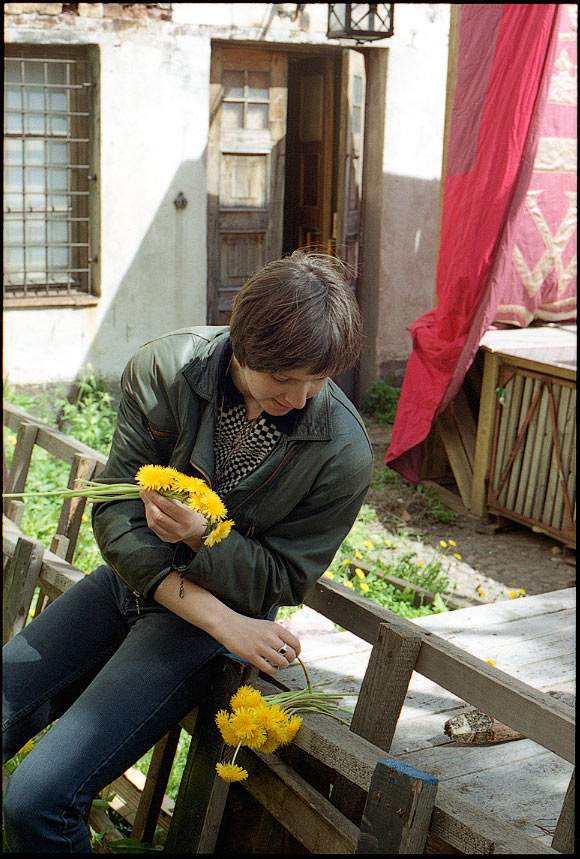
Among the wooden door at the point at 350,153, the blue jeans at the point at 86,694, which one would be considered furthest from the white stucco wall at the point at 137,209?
the blue jeans at the point at 86,694

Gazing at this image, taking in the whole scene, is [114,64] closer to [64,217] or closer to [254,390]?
[64,217]

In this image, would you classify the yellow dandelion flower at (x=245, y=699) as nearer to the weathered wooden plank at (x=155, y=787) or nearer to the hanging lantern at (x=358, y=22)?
the weathered wooden plank at (x=155, y=787)

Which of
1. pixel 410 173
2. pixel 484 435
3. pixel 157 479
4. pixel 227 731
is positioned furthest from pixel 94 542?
pixel 410 173

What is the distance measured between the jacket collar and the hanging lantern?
5.18 meters

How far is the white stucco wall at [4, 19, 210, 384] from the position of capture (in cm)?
666

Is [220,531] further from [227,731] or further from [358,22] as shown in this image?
[358,22]

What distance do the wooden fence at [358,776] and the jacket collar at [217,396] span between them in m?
0.45

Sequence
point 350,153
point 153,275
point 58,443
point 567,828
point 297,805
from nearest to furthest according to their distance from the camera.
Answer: point 567,828 → point 297,805 → point 58,443 → point 153,275 → point 350,153

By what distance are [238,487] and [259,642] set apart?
0.33 metres

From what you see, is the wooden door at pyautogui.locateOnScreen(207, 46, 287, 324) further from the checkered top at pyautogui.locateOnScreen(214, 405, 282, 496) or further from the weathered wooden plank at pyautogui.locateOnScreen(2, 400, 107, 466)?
the checkered top at pyautogui.locateOnScreen(214, 405, 282, 496)

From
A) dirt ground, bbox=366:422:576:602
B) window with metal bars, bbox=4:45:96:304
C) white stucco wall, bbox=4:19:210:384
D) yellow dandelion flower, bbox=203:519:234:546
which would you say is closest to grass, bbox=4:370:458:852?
dirt ground, bbox=366:422:576:602

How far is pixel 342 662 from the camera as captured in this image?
2.86 m

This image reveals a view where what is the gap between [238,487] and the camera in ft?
6.28

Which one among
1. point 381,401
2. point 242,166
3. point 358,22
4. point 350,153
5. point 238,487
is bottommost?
point 381,401
